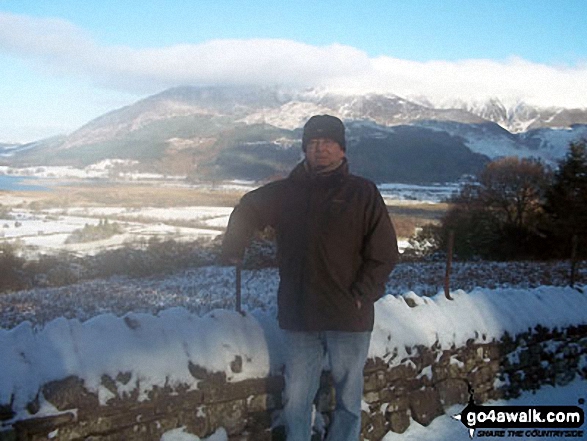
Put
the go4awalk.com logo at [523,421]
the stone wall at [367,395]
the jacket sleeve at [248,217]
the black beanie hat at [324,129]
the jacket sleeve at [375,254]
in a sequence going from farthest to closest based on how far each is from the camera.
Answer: the go4awalk.com logo at [523,421] < the jacket sleeve at [248,217] < the black beanie hat at [324,129] < the jacket sleeve at [375,254] < the stone wall at [367,395]

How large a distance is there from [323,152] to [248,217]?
61cm

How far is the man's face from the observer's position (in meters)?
3.23

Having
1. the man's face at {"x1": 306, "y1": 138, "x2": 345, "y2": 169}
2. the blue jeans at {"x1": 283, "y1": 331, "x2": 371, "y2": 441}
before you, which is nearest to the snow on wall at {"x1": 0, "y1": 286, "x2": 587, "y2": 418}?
the blue jeans at {"x1": 283, "y1": 331, "x2": 371, "y2": 441}

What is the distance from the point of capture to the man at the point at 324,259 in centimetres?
311

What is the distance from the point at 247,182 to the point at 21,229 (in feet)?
102

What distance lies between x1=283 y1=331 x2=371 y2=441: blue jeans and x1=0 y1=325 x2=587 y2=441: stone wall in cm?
31

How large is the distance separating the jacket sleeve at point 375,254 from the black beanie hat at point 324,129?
425mm

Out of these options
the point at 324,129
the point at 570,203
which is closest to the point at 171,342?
the point at 324,129

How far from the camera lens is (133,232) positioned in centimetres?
2298

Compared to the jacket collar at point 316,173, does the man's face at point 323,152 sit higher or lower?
higher

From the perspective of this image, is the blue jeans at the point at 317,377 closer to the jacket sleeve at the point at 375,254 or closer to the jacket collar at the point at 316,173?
the jacket sleeve at the point at 375,254

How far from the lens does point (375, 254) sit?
3.11 m

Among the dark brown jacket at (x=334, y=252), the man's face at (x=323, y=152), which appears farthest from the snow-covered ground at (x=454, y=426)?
the man's face at (x=323, y=152)

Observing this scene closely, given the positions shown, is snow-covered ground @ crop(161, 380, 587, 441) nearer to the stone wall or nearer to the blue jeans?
the stone wall
